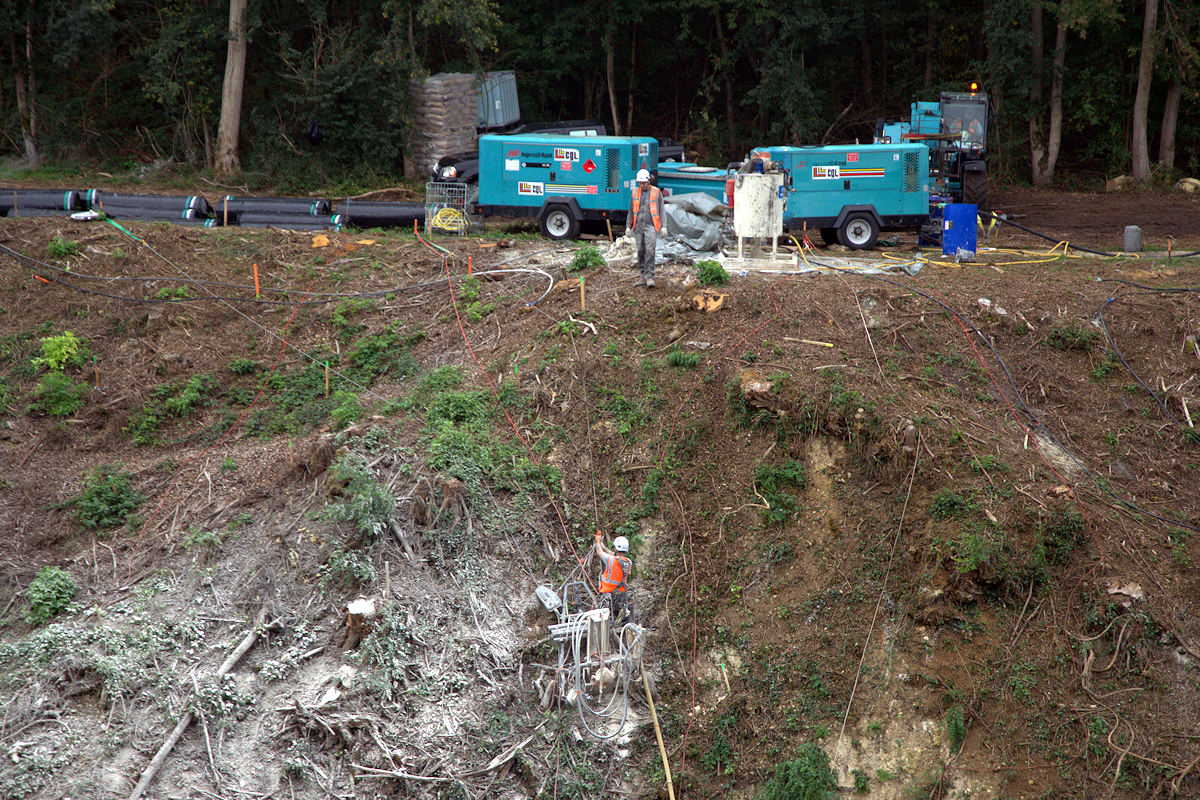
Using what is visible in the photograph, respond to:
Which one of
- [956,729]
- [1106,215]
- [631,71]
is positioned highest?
[631,71]

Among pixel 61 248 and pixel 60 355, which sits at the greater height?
pixel 61 248

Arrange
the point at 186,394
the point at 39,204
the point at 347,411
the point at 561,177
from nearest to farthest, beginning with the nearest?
1. the point at 347,411
2. the point at 186,394
3. the point at 561,177
4. the point at 39,204

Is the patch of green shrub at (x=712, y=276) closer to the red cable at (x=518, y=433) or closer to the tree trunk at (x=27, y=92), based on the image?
the red cable at (x=518, y=433)

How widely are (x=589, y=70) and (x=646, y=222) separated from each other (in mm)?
16120

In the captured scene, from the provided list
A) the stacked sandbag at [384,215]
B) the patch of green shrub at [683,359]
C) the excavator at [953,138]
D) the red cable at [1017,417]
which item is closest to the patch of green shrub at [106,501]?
the patch of green shrub at [683,359]

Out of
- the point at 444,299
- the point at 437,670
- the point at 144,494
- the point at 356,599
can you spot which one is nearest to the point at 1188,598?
the point at 437,670

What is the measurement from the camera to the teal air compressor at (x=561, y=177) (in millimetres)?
14688

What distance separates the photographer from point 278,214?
1552 centimetres

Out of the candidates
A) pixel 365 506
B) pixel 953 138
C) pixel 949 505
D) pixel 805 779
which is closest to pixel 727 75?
pixel 953 138

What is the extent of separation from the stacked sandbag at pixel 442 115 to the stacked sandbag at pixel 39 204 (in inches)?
322

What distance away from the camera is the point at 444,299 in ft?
41.1

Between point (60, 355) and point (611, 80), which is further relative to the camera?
point (611, 80)

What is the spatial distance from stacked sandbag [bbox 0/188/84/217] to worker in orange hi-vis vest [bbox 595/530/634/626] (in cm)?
1177

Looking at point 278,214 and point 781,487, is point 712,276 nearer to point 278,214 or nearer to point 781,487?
point 781,487
